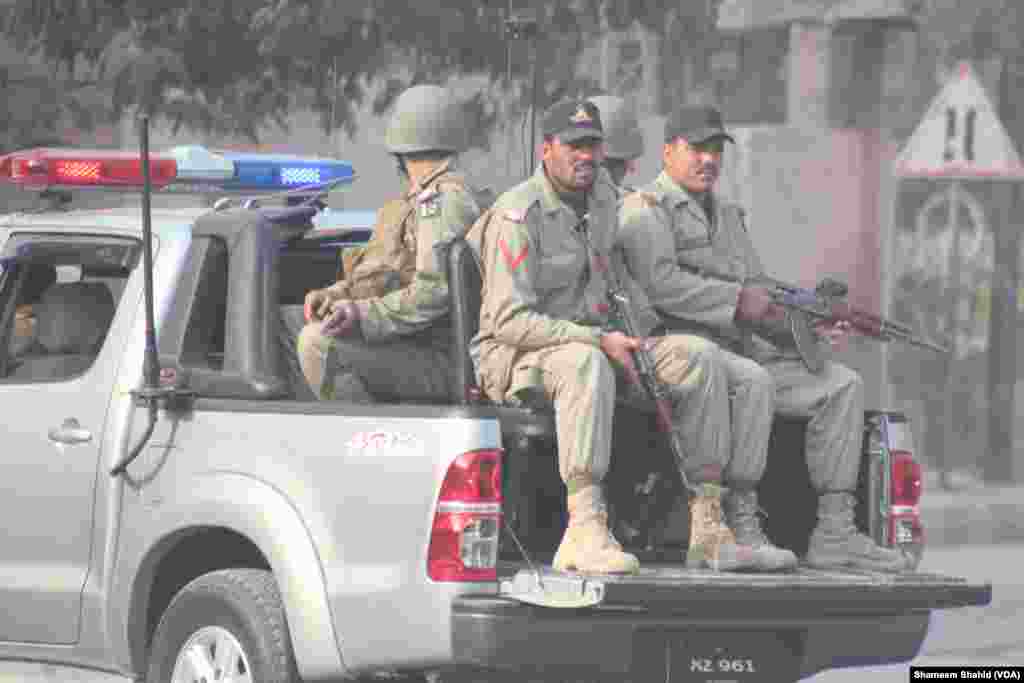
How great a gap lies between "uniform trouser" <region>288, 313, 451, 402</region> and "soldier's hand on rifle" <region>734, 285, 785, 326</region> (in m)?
0.89

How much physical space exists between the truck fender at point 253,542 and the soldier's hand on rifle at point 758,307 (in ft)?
5.34

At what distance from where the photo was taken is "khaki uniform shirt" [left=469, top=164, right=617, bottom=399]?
807 cm

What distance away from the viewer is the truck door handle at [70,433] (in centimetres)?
859

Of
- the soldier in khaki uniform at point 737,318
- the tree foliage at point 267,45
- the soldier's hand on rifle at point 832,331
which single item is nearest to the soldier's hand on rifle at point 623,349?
the soldier in khaki uniform at point 737,318

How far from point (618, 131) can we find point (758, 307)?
1.30 m

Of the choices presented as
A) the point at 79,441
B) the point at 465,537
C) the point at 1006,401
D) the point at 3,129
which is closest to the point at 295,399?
the point at 79,441

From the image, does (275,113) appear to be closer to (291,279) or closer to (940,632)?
(940,632)

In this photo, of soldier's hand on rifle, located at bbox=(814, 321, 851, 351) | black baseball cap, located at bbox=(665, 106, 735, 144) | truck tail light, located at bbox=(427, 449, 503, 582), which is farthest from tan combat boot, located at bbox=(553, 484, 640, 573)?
black baseball cap, located at bbox=(665, 106, 735, 144)

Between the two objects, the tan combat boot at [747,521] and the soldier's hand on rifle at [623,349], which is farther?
the tan combat boot at [747,521]

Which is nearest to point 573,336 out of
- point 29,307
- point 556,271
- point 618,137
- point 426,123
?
point 556,271

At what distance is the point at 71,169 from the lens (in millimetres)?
8898

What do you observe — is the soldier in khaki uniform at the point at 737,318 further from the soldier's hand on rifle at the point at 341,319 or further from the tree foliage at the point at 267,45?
the tree foliage at the point at 267,45

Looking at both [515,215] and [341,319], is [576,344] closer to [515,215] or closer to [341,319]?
[515,215]

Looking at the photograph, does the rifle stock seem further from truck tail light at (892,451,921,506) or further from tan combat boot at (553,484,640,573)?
truck tail light at (892,451,921,506)
